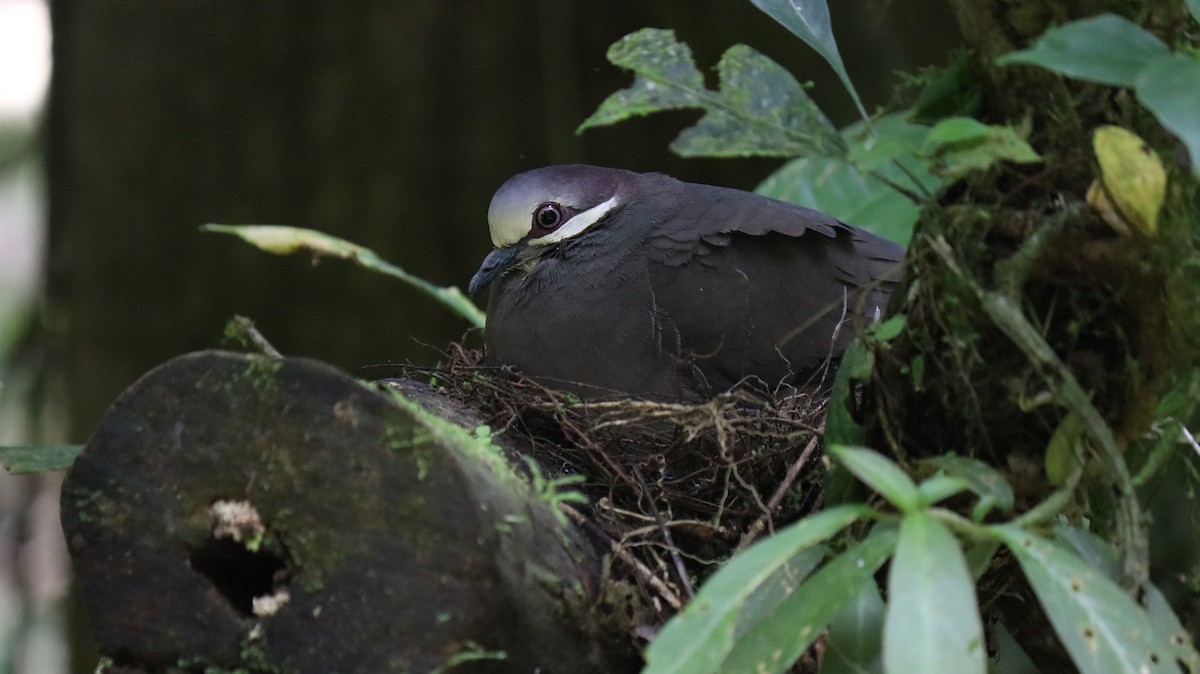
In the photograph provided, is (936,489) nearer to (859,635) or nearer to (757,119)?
(859,635)

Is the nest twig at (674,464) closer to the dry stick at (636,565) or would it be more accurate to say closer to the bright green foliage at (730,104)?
the dry stick at (636,565)

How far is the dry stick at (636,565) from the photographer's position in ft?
5.86

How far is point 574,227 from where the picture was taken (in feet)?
10.3

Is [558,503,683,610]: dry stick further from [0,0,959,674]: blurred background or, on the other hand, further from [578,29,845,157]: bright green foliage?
[0,0,959,674]: blurred background

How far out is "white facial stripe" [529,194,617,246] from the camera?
10.3ft

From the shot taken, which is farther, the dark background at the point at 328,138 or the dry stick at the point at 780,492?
the dark background at the point at 328,138

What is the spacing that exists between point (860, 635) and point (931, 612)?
33cm

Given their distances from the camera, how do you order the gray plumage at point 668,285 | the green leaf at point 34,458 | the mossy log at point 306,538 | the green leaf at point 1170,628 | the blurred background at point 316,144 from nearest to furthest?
the green leaf at point 1170,628 → the mossy log at point 306,538 → the green leaf at point 34,458 → the gray plumage at point 668,285 → the blurred background at point 316,144

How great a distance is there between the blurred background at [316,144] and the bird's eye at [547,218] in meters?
1.55

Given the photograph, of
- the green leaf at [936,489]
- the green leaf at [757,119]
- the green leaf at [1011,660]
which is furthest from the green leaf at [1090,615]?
the green leaf at [1011,660]

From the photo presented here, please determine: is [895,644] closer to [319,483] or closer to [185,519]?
[319,483]

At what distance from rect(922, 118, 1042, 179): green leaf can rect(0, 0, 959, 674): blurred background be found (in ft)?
10.5

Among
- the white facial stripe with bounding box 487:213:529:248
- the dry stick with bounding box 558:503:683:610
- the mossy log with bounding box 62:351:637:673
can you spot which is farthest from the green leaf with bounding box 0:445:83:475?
the white facial stripe with bounding box 487:213:529:248

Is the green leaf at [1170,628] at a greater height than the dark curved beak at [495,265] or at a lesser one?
greater
